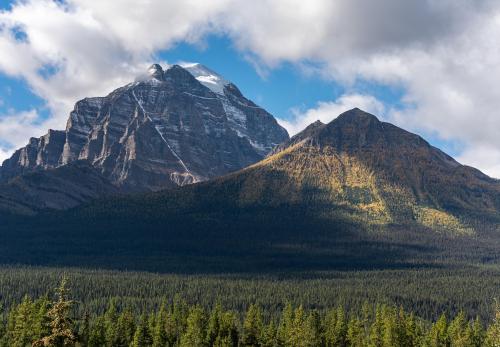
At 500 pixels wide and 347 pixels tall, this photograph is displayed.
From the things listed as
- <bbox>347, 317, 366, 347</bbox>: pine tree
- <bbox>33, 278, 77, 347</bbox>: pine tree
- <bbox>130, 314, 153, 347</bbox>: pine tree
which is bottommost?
<bbox>130, 314, 153, 347</bbox>: pine tree

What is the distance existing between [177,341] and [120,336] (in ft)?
41.2

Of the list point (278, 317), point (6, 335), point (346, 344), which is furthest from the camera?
point (278, 317)

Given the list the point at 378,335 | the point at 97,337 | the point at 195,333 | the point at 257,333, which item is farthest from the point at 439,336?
the point at 97,337

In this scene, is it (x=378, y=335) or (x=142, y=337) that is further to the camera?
(x=142, y=337)

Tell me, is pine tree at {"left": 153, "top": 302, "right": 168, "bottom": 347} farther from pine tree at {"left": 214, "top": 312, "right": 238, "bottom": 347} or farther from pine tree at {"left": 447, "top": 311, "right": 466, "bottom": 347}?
pine tree at {"left": 447, "top": 311, "right": 466, "bottom": 347}

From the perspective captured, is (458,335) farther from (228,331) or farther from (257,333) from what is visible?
(228,331)

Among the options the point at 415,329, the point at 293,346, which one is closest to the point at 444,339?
the point at 415,329

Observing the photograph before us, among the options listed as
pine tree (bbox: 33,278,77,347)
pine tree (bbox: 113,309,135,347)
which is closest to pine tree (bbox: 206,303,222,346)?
pine tree (bbox: 113,309,135,347)

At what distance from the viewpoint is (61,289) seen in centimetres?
4381

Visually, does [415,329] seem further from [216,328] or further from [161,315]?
[161,315]

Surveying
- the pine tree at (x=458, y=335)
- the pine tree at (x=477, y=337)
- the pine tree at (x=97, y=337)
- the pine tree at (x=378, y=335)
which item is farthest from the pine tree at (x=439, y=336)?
the pine tree at (x=97, y=337)

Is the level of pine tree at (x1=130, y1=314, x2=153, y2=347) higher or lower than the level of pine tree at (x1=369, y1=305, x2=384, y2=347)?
lower

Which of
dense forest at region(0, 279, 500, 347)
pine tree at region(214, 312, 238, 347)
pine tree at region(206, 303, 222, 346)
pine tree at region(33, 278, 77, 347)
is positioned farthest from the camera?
pine tree at region(214, 312, 238, 347)

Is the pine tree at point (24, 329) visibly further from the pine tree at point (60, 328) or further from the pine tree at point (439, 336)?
the pine tree at point (439, 336)
